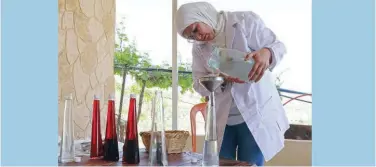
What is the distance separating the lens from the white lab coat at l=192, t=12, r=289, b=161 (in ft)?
4.33

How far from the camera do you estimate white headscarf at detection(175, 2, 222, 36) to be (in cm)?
129

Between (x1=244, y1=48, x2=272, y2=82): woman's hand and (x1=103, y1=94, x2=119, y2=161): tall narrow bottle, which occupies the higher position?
(x1=244, y1=48, x2=272, y2=82): woman's hand

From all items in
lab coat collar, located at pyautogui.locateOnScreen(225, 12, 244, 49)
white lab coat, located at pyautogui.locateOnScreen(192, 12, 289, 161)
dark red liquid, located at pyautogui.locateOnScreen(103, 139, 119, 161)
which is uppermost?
lab coat collar, located at pyautogui.locateOnScreen(225, 12, 244, 49)

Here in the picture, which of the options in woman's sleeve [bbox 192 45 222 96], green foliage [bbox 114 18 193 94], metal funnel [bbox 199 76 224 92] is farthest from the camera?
green foliage [bbox 114 18 193 94]

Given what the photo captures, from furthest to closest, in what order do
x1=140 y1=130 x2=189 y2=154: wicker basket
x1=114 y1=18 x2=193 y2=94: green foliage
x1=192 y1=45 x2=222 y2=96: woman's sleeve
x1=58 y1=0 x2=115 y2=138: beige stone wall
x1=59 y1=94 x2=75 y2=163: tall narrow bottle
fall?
1. x1=114 y1=18 x2=193 y2=94: green foliage
2. x1=58 y1=0 x2=115 y2=138: beige stone wall
3. x1=192 y1=45 x2=222 y2=96: woman's sleeve
4. x1=140 y1=130 x2=189 y2=154: wicker basket
5. x1=59 y1=94 x2=75 y2=163: tall narrow bottle

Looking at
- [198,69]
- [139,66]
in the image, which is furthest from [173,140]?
[139,66]

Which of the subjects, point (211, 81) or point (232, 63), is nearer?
point (211, 81)

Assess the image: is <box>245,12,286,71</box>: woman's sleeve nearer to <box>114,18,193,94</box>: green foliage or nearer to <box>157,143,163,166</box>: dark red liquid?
<box>157,143,163,166</box>: dark red liquid

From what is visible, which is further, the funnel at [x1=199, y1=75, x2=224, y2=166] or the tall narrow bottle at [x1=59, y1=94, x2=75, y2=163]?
the tall narrow bottle at [x1=59, y1=94, x2=75, y2=163]

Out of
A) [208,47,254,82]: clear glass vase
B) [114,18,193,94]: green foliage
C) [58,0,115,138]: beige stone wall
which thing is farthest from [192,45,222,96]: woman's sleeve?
[114,18,193,94]: green foliage

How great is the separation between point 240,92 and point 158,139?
1.34 feet

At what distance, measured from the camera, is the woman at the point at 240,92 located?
51.6 inches

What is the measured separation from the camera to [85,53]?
7.75 feet

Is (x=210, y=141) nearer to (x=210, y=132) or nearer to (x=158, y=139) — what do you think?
(x=210, y=132)
